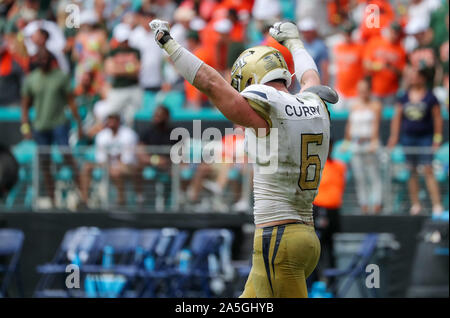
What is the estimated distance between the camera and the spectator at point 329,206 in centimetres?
1059

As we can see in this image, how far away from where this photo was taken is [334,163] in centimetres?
1085

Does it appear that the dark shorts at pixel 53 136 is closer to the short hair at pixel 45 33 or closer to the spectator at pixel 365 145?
the short hair at pixel 45 33

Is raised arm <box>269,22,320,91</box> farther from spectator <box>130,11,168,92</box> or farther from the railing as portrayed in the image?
spectator <box>130,11,168,92</box>

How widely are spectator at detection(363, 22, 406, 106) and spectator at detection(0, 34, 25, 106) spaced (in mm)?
5725

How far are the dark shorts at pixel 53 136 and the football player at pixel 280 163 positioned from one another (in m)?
7.71

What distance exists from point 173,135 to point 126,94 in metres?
1.53

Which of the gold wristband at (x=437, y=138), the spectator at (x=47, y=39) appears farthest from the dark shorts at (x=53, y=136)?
the gold wristband at (x=437, y=138)

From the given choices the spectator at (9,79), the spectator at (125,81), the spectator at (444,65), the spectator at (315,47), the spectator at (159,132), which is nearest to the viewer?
the spectator at (444,65)

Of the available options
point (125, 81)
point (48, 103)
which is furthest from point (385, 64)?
point (48, 103)

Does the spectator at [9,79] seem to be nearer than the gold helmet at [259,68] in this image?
No

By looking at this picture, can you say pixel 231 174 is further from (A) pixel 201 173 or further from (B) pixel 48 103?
(B) pixel 48 103

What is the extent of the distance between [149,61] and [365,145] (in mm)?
3946
